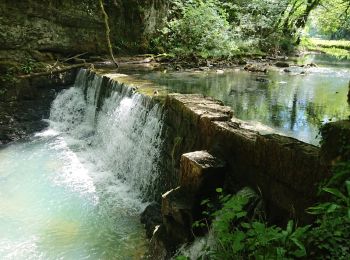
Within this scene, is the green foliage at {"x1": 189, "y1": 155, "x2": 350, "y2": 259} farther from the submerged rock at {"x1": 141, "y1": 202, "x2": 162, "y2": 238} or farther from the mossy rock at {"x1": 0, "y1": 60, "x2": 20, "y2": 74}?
the mossy rock at {"x1": 0, "y1": 60, "x2": 20, "y2": 74}

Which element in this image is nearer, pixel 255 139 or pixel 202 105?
pixel 255 139

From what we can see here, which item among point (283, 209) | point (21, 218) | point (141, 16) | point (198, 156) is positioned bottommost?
point (21, 218)

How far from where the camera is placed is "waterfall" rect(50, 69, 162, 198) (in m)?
6.91

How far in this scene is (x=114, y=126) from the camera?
28.3 feet

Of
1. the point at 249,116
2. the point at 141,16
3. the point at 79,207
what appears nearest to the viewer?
the point at 79,207

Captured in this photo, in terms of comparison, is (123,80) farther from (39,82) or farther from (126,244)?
(126,244)

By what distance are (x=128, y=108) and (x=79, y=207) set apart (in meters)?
2.73

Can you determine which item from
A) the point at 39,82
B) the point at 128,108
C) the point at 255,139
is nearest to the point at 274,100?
the point at 128,108

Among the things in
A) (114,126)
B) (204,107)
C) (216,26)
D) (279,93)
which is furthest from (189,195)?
(216,26)

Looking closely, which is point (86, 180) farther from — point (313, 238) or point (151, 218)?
point (313, 238)

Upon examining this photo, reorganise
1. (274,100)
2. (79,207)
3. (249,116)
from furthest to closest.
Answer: (274,100) → (249,116) → (79,207)

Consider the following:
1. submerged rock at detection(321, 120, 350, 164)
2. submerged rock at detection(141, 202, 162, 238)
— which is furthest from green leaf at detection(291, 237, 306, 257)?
submerged rock at detection(141, 202, 162, 238)

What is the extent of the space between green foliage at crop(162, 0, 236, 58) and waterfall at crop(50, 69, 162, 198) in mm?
5515

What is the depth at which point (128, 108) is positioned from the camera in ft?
27.2
